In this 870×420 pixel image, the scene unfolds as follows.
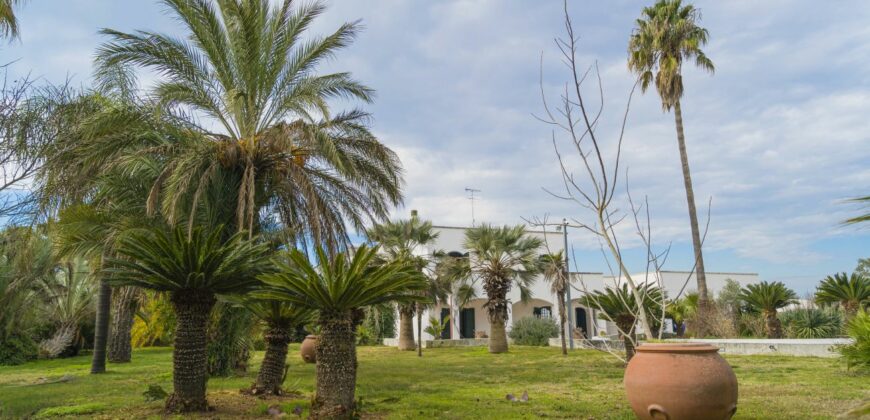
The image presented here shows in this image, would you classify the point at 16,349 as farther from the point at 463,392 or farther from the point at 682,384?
the point at 682,384

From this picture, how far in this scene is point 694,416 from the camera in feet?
19.3

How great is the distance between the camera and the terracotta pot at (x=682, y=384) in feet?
19.3

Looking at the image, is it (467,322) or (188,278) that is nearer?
(188,278)

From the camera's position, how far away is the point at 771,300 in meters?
22.2

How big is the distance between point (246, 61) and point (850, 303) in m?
22.3

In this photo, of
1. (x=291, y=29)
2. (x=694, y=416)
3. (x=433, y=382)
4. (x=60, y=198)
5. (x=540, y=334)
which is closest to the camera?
(x=694, y=416)

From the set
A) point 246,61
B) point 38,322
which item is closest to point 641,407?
point 246,61

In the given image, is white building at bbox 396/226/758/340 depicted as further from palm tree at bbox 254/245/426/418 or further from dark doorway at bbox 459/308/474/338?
palm tree at bbox 254/245/426/418

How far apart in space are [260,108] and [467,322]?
2813 cm

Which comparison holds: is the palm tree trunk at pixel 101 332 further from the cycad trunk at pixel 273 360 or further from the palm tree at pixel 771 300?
the palm tree at pixel 771 300

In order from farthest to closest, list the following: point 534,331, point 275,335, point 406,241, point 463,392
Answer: point 534,331
point 406,241
point 463,392
point 275,335

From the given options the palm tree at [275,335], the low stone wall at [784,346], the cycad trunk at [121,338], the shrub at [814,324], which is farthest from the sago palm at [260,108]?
the shrub at [814,324]

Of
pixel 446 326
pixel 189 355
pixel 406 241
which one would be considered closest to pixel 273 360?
pixel 189 355

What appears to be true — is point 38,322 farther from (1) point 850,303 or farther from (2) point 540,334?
(1) point 850,303
